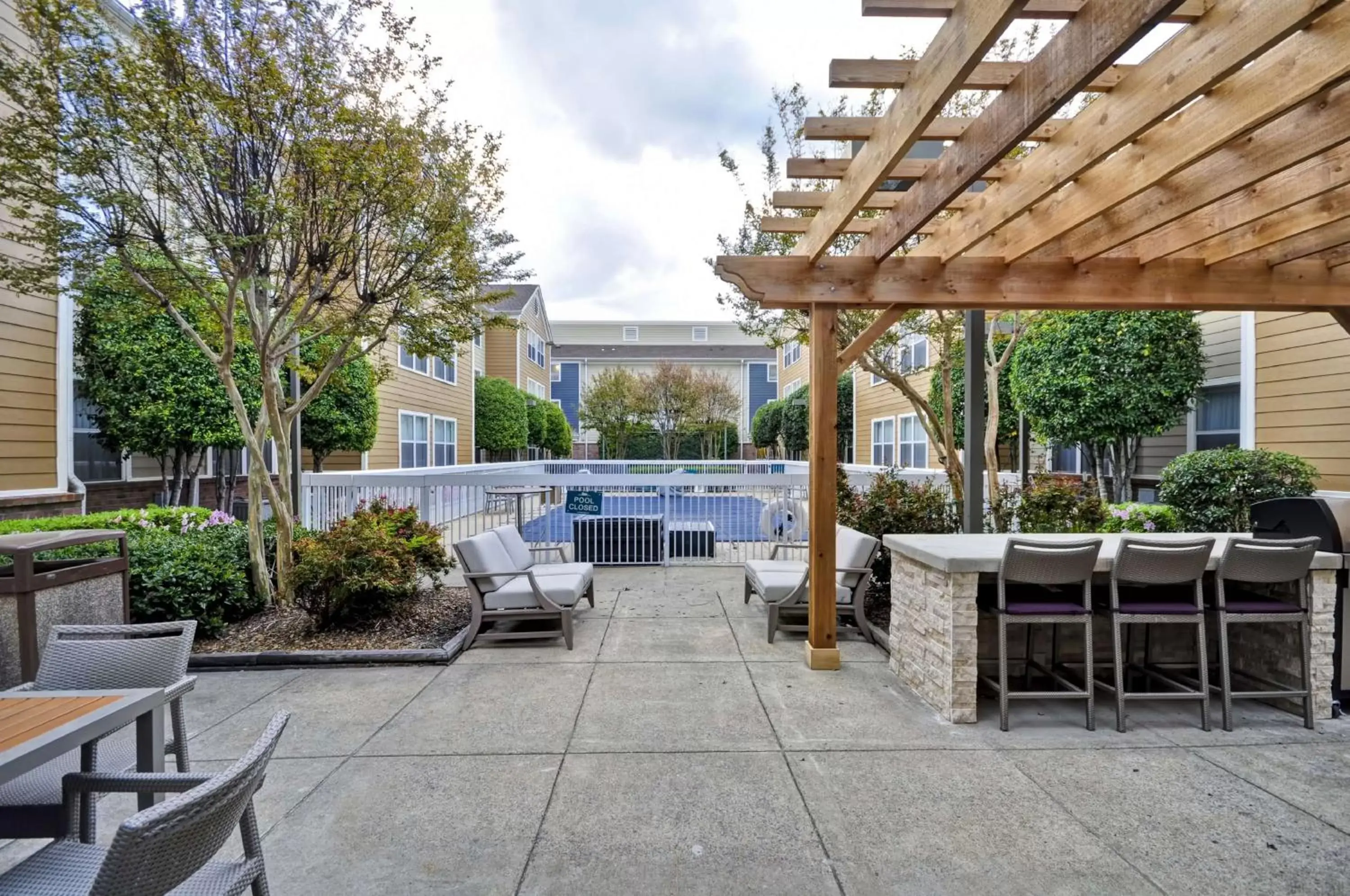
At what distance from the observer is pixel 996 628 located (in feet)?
14.1

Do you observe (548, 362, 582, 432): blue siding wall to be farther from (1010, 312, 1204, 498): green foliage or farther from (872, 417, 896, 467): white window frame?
(1010, 312, 1204, 498): green foliage

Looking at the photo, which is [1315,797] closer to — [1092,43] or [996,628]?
[996,628]

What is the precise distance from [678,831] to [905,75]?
11.2 feet

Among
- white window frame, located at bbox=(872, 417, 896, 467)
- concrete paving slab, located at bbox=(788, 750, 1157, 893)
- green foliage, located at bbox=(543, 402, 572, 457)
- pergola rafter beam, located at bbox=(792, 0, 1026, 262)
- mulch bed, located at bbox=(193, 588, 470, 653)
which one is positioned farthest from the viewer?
green foliage, located at bbox=(543, 402, 572, 457)

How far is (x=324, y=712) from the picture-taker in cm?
380

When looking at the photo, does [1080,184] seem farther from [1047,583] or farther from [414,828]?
[414,828]

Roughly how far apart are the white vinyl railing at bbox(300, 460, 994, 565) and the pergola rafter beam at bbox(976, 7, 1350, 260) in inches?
187

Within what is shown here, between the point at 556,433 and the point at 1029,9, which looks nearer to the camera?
the point at 1029,9

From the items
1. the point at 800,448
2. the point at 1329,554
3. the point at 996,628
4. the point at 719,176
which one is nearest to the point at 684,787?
the point at 996,628

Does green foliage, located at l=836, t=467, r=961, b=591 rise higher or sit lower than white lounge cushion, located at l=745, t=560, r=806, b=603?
higher

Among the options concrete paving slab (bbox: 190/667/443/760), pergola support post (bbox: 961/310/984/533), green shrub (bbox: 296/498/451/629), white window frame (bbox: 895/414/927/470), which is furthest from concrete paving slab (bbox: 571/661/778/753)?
white window frame (bbox: 895/414/927/470)

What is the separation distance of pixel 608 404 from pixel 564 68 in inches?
721

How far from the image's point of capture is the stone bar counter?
Answer: 3.56 meters

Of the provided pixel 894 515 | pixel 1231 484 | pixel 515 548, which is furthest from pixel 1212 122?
pixel 515 548
